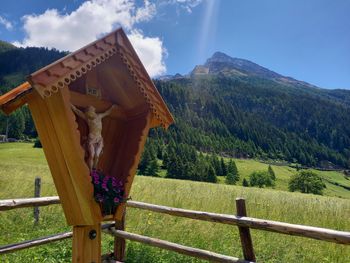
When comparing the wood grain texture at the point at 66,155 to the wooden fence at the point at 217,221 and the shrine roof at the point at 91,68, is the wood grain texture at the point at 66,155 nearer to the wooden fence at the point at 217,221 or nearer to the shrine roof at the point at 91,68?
the shrine roof at the point at 91,68

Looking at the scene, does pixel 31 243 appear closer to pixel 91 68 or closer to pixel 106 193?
pixel 106 193

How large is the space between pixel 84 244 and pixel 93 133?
54.7 inches

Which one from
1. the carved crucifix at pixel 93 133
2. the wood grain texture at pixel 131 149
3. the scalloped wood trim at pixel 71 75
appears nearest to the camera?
the scalloped wood trim at pixel 71 75

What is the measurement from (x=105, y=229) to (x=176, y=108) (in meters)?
176

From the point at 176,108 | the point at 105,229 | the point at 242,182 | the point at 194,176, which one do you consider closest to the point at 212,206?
the point at 105,229

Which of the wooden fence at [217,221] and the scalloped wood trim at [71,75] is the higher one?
the scalloped wood trim at [71,75]

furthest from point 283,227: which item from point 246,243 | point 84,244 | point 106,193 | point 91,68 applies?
point 91,68

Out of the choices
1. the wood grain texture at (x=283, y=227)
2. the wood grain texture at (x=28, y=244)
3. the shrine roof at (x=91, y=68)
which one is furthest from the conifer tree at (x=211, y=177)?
the shrine roof at (x=91, y=68)

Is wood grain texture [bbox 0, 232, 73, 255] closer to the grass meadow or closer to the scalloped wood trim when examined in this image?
the grass meadow

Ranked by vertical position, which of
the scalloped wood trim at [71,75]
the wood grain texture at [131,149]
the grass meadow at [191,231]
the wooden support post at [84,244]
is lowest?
the grass meadow at [191,231]

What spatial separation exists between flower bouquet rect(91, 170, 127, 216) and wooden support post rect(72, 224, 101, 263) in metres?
0.29

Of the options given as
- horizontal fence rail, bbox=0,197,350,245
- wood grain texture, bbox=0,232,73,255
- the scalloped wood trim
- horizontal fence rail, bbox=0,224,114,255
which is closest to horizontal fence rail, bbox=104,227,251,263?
horizontal fence rail, bbox=0,224,114,255

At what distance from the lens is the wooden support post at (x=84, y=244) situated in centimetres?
Answer: 406

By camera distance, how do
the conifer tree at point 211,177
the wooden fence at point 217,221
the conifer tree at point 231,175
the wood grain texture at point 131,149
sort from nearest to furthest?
the wood grain texture at point 131,149, the wooden fence at point 217,221, the conifer tree at point 231,175, the conifer tree at point 211,177
